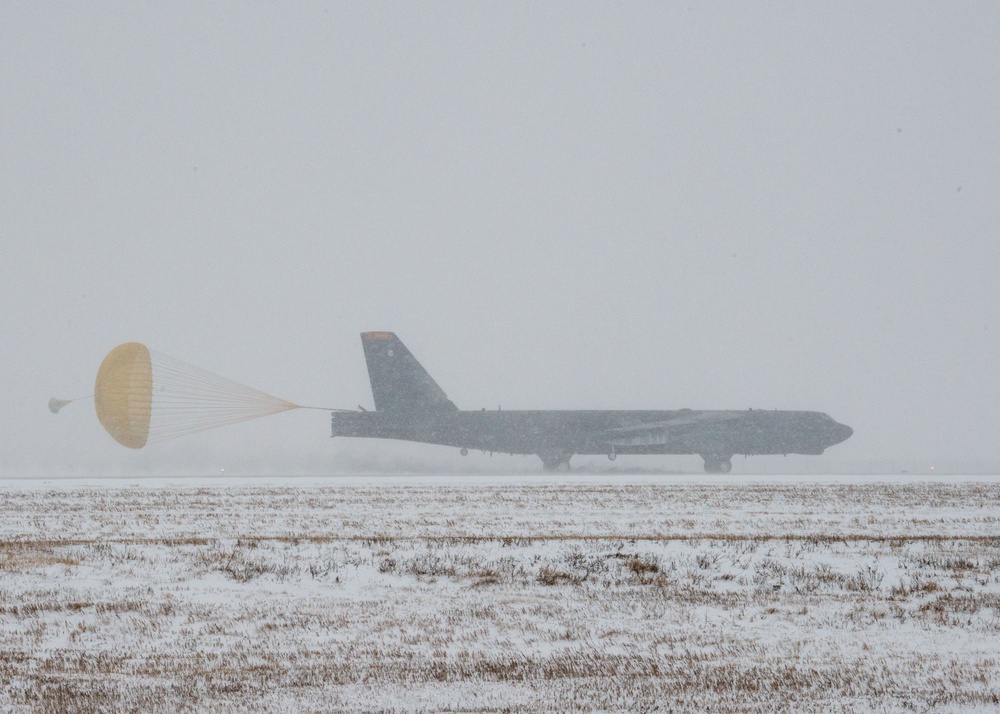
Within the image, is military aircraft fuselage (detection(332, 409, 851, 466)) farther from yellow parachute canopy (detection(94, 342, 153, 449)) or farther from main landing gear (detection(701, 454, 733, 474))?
yellow parachute canopy (detection(94, 342, 153, 449))

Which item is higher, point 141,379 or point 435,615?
point 141,379

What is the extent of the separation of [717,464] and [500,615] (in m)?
35.5

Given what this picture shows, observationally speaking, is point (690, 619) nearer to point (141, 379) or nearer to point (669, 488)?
point (669, 488)

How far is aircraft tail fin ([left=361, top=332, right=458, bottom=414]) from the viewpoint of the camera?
39219mm

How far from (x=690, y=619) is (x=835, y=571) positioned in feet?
11.0

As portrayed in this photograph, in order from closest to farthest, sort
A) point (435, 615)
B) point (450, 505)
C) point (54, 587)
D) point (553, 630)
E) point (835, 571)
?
1. point (553, 630)
2. point (435, 615)
3. point (54, 587)
4. point (835, 571)
5. point (450, 505)

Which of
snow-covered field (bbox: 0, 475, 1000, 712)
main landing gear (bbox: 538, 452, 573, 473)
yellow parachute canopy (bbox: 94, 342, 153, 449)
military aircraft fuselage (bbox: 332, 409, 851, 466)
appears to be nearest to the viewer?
snow-covered field (bbox: 0, 475, 1000, 712)

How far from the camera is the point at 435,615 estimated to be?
8.44 metres

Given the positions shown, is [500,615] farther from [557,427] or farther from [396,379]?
[557,427]

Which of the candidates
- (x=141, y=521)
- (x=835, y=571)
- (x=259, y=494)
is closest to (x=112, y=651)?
(x=835, y=571)

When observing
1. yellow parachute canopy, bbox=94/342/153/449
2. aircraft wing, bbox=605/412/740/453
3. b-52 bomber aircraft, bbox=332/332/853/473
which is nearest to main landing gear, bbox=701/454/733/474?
b-52 bomber aircraft, bbox=332/332/853/473

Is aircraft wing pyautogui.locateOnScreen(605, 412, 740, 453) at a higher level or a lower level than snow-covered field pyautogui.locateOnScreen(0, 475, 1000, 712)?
higher

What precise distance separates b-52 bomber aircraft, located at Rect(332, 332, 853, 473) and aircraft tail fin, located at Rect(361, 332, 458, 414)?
1.9 inches

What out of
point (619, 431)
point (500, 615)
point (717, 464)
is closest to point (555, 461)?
point (619, 431)
